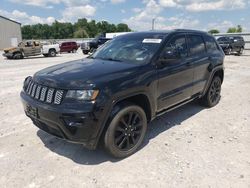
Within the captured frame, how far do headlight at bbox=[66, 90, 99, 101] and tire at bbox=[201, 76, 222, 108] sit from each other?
142 inches

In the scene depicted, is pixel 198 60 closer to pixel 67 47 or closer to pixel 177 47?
pixel 177 47

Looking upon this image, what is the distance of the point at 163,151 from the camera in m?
3.85

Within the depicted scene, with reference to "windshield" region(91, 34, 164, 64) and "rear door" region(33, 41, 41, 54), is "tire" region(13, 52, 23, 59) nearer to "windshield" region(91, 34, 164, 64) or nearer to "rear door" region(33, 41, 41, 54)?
"rear door" region(33, 41, 41, 54)

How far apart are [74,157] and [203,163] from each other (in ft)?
6.17

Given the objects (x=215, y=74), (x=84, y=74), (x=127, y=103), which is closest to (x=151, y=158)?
(x=127, y=103)

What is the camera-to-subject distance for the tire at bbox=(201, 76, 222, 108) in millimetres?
5885

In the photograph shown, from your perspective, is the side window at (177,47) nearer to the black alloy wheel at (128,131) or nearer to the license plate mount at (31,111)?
the black alloy wheel at (128,131)

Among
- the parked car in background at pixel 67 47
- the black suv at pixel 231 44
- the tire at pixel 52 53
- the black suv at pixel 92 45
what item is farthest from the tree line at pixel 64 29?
the black suv at pixel 231 44

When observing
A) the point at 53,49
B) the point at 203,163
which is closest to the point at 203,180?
the point at 203,163

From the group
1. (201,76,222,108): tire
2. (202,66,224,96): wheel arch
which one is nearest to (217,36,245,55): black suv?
(202,66,224,96): wheel arch

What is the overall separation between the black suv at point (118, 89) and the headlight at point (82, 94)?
13 millimetres

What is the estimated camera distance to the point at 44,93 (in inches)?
134

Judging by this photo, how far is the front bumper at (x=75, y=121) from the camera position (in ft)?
10.0

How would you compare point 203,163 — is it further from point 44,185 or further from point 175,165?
point 44,185
